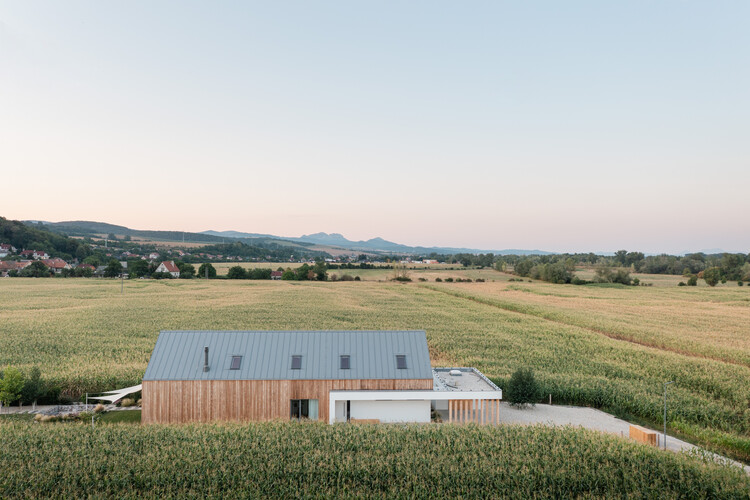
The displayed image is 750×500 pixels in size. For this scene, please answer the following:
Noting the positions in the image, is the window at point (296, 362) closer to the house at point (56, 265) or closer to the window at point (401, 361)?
the window at point (401, 361)

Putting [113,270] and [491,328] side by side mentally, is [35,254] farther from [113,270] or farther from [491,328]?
[491,328]

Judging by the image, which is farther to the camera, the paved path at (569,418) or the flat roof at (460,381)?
the paved path at (569,418)

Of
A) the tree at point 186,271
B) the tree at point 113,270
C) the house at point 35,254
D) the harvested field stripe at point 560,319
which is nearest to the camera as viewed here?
the harvested field stripe at point 560,319

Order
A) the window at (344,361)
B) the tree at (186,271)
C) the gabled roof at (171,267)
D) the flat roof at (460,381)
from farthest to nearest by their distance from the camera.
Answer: the gabled roof at (171,267)
the tree at (186,271)
the flat roof at (460,381)
the window at (344,361)

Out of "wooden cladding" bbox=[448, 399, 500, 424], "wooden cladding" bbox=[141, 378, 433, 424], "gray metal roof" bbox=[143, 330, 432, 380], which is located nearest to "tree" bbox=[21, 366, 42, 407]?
"gray metal roof" bbox=[143, 330, 432, 380]

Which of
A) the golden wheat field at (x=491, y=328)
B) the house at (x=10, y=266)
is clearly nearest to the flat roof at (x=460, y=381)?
the golden wheat field at (x=491, y=328)

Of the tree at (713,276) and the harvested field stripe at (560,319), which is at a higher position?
the tree at (713,276)

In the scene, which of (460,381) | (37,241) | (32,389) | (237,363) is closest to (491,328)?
(460,381)

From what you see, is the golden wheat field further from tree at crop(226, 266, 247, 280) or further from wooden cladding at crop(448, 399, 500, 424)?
tree at crop(226, 266, 247, 280)
